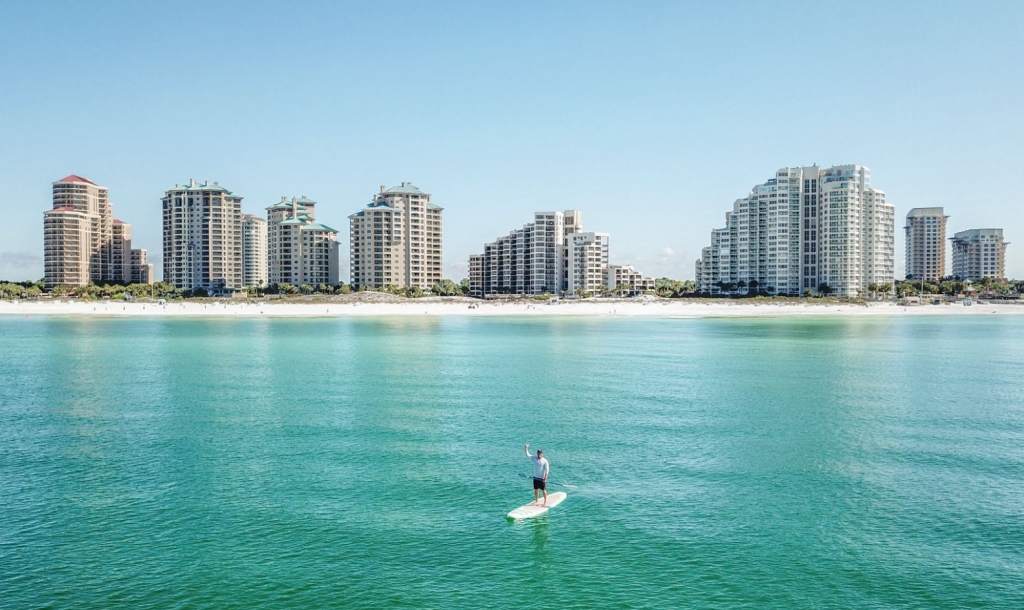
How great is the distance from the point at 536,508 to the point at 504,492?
2.49 meters

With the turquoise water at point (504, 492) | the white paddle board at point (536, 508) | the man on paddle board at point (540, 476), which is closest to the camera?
the turquoise water at point (504, 492)

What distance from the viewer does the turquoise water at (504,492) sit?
20266 millimetres

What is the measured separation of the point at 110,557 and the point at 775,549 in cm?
2052

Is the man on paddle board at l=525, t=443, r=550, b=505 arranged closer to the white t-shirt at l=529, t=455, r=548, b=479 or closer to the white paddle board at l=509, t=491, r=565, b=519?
the white t-shirt at l=529, t=455, r=548, b=479

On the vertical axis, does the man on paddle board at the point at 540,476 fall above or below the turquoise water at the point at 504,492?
above

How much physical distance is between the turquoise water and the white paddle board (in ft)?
2.55

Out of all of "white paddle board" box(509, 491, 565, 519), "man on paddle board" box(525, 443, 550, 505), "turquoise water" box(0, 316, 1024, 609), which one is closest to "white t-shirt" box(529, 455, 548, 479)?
"man on paddle board" box(525, 443, 550, 505)

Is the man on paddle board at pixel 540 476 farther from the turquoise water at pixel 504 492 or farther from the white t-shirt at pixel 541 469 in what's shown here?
the turquoise water at pixel 504 492

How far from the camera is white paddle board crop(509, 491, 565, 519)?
25619mm

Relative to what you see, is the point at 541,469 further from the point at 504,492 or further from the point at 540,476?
the point at 504,492

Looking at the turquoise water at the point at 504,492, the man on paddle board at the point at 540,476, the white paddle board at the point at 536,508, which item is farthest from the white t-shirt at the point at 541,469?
the turquoise water at the point at 504,492

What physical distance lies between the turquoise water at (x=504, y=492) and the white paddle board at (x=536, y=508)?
778 mm

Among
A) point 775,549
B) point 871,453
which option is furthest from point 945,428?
point 775,549

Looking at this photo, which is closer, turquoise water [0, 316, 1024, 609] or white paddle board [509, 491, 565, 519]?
turquoise water [0, 316, 1024, 609]
